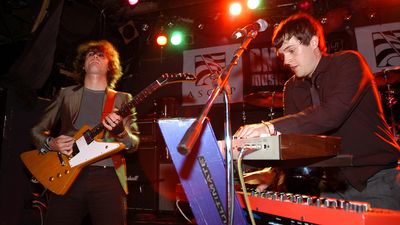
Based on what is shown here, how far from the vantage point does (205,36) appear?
703cm

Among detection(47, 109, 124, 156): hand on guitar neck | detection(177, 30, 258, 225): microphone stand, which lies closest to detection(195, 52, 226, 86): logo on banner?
detection(47, 109, 124, 156): hand on guitar neck

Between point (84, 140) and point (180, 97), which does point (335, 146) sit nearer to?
point (84, 140)

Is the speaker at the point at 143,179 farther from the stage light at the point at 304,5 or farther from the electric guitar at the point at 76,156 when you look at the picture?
the stage light at the point at 304,5

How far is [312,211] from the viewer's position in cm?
143

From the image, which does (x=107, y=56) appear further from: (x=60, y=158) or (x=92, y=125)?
(x=60, y=158)

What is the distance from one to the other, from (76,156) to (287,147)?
2.21 m

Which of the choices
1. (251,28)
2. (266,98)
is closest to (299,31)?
(251,28)

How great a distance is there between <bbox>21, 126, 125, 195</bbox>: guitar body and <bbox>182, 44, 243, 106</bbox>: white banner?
3625 mm

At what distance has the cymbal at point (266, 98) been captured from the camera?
488 cm

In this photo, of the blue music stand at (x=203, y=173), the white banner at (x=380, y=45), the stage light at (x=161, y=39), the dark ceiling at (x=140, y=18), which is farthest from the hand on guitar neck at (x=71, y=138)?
the white banner at (x=380, y=45)

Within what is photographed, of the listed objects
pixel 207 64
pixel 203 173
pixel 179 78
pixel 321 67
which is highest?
pixel 207 64

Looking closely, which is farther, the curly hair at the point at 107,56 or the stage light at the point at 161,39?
the stage light at the point at 161,39

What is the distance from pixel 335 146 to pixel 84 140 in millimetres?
2297

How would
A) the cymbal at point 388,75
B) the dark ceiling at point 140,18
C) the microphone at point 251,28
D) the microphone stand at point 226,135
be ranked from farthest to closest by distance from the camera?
the dark ceiling at point 140,18, the cymbal at point 388,75, the microphone at point 251,28, the microphone stand at point 226,135
